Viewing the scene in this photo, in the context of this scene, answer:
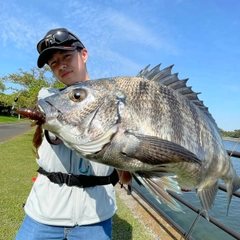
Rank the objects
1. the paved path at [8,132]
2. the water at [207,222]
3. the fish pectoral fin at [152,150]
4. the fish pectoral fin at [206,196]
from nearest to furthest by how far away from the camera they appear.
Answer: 1. the fish pectoral fin at [152,150]
2. the fish pectoral fin at [206,196]
3. the water at [207,222]
4. the paved path at [8,132]

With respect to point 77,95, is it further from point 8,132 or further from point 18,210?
point 8,132

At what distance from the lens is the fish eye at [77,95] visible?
1.41 meters

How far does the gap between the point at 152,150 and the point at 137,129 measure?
0.13 metres

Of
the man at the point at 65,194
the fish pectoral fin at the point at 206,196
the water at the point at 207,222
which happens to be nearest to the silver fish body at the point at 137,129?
the fish pectoral fin at the point at 206,196

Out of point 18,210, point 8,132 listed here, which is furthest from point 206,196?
point 8,132

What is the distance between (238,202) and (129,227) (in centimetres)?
531

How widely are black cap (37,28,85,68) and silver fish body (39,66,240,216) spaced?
0.59 m

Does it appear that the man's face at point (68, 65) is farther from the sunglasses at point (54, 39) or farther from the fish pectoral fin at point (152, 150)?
the fish pectoral fin at point (152, 150)

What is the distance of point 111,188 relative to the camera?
199 centimetres

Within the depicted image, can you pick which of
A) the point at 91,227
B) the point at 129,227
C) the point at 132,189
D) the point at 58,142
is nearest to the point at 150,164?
the point at 58,142

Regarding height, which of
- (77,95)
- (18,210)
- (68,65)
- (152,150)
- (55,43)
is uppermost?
(55,43)

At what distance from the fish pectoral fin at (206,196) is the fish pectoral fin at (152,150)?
657mm

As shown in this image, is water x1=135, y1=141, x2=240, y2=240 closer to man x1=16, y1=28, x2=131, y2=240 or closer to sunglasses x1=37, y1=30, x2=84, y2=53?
man x1=16, y1=28, x2=131, y2=240

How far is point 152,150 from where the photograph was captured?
126 centimetres
